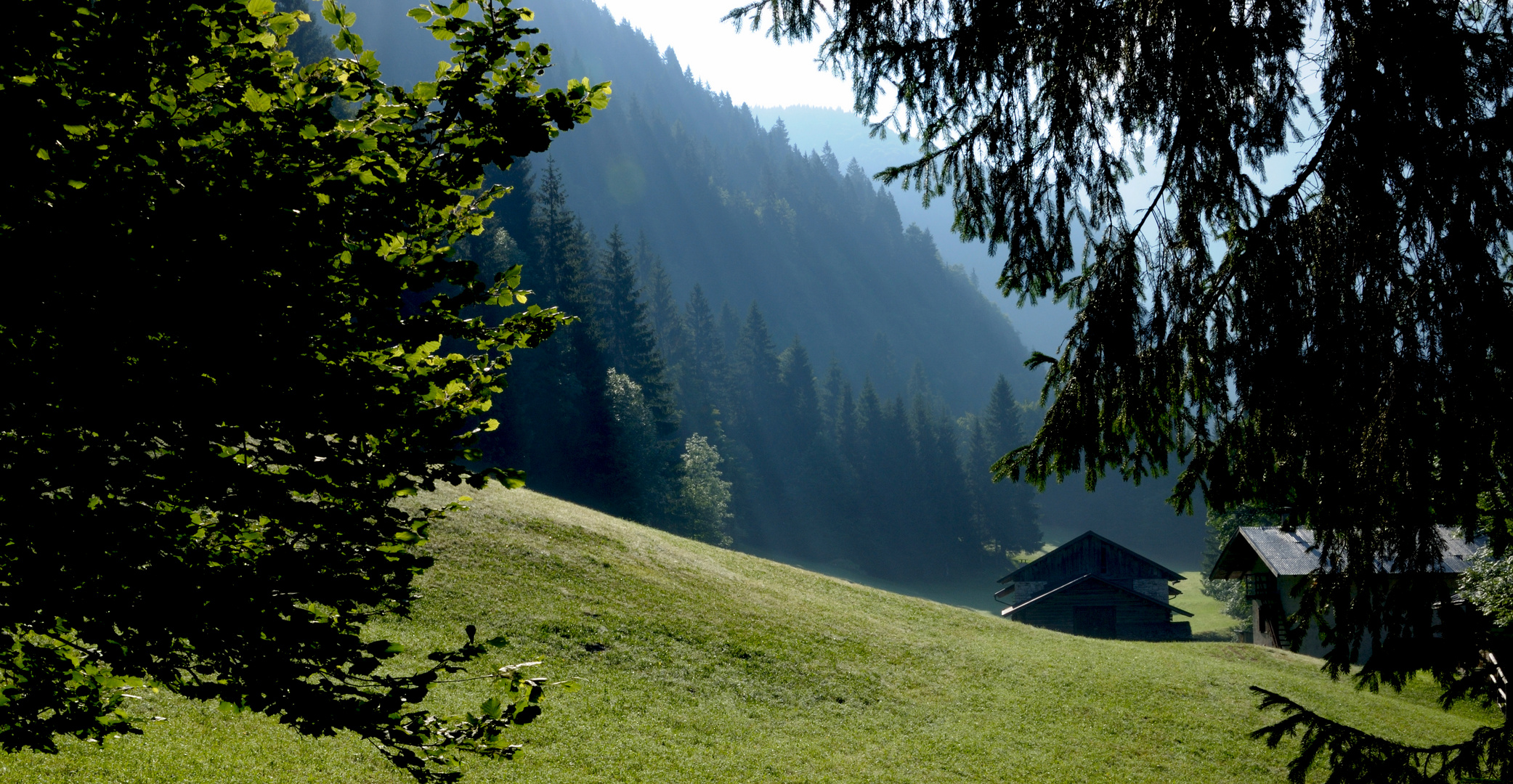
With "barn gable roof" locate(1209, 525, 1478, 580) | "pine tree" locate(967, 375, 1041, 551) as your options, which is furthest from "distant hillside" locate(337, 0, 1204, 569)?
"barn gable roof" locate(1209, 525, 1478, 580)

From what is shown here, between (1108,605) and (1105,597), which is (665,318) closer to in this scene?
(1105,597)

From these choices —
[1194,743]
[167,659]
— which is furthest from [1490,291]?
[1194,743]

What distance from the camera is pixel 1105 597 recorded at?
41188mm

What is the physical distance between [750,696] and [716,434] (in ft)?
220

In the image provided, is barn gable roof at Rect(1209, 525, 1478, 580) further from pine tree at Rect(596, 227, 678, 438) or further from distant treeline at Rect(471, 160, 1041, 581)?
pine tree at Rect(596, 227, 678, 438)

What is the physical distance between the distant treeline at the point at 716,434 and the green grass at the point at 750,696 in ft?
79.8

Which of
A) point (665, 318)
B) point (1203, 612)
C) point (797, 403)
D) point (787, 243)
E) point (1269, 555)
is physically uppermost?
point (787, 243)

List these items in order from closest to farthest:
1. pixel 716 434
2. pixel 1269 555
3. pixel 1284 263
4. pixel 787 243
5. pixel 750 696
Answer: pixel 1284 263
pixel 750 696
pixel 1269 555
pixel 716 434
pixel 787 243

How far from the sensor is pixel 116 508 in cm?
288

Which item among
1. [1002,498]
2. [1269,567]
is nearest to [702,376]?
[1002,498]

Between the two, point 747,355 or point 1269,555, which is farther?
point 747,355

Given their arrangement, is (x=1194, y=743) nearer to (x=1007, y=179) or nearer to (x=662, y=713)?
(x=662, y=713)

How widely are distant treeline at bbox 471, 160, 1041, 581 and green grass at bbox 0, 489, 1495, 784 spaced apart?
24.3 m

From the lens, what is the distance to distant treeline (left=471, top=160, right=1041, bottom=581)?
53.1 m
